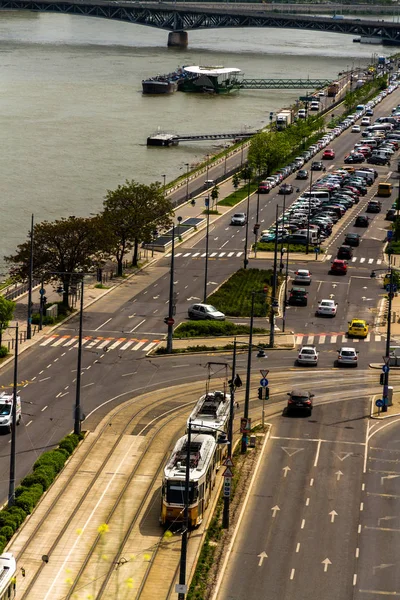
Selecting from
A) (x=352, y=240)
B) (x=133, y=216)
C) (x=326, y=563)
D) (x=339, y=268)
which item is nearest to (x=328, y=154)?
(x=352, y=240)

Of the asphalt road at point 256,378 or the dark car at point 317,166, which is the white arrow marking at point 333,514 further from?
the dark car at point 317,166

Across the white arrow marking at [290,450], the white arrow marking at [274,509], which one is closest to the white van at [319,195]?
the white arrow marking at [290,450]

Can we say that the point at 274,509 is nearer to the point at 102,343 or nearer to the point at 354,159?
the point at 102,343

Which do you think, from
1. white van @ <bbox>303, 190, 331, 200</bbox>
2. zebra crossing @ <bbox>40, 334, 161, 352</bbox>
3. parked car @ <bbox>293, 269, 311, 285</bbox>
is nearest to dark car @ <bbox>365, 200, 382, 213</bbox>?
white van @ <bbox>303, 190, 331, 200</bbox>

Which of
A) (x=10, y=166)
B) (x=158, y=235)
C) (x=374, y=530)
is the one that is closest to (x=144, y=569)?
(x=374, y=530)

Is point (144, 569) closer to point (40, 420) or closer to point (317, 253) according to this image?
point (40, 420)
